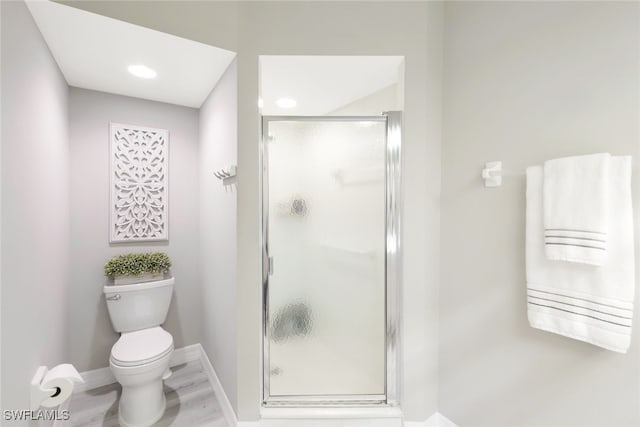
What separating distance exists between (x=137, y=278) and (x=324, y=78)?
200cm

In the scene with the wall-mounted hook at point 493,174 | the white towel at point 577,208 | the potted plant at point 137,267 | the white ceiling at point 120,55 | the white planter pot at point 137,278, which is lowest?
the white planter pot at point 137,278

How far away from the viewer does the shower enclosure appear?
1528 mm

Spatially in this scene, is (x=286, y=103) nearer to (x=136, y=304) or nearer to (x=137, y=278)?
(x=137, y=278)

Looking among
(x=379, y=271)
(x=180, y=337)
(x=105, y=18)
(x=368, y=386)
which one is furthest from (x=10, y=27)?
(x=368, y=386)

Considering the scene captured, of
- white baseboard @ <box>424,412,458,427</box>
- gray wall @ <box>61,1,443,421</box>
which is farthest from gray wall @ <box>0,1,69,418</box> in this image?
white baseboard @ <box>424,412,458,427</box>

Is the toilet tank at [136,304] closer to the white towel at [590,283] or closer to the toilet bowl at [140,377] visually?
the toilet bowl at [140,377]

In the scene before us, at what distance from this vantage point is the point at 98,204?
1915 millimetres

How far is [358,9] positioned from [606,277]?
166cm

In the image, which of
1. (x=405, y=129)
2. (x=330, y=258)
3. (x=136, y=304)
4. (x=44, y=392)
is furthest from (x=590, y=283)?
(x=136, y=304)

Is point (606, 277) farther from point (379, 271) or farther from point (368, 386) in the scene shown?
point (368, 386)

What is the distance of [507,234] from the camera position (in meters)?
1.26

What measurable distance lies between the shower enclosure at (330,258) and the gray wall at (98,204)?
1.10 metres

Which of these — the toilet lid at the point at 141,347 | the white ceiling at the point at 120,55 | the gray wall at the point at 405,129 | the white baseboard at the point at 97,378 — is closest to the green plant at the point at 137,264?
the toilet lid at the point at 141,347

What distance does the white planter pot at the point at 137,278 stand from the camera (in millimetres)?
1906
